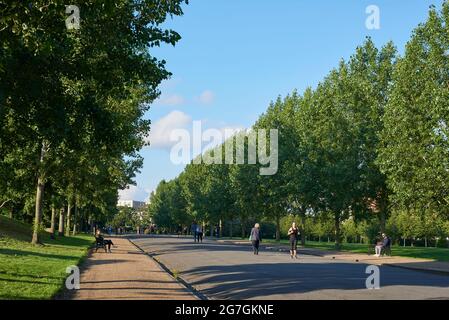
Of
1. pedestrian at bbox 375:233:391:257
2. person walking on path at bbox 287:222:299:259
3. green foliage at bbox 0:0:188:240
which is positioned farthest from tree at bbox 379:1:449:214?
green foliage at bbox 0:0:188:240

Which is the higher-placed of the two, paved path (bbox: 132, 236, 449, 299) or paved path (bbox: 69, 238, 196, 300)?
paved path (bbox: 69, 238, 196, 300)

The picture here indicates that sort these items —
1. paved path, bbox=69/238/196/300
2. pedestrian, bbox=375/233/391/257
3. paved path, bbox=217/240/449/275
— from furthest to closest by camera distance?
pedestrian, bbox=375/233/391/257 → paved path, bbox=217/240/449/275 → paved path, bbox=69/238/196/300

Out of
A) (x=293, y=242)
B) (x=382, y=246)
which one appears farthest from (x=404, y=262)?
(x=382, y=246)

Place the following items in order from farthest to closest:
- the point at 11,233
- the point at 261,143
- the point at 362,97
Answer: the point at 261,143
the point at 362,97
the point at 11,233

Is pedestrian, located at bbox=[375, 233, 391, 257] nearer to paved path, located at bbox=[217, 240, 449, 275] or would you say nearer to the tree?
paved path, located at bbox=[217, 240, 449, 275]

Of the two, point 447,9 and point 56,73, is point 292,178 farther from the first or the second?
point 56,73

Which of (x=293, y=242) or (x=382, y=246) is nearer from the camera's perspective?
(x=293, y=242)

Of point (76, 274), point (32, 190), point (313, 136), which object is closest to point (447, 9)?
point (313, 136)

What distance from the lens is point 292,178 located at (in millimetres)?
51312

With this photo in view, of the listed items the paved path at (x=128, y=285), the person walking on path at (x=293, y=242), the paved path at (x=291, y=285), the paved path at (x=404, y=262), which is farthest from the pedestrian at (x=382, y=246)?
the paved path at (x=128, y=285)

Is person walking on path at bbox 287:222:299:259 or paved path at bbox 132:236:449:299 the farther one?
person walking on path at bbox 287:222:299:259

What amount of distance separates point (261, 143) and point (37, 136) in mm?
48202

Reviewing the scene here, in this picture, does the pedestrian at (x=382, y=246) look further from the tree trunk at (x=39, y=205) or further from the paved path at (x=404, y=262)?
the tree trunk at (x=39, y=205)

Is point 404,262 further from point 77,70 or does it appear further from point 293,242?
point 77,70
